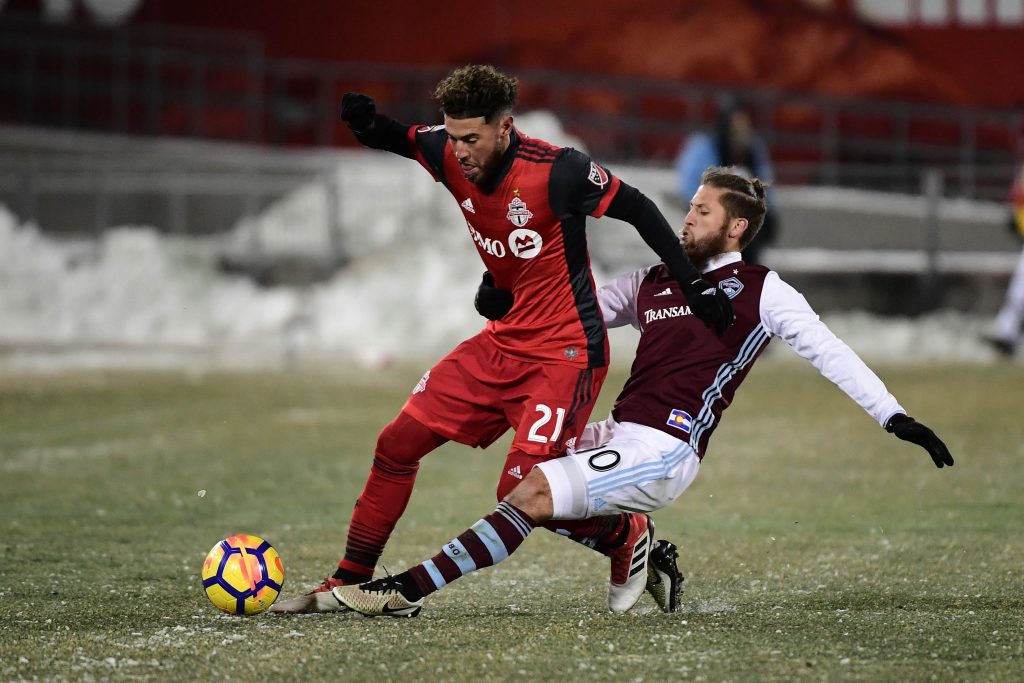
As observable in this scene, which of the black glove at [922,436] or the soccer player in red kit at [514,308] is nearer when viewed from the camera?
the black glove at [922,436]

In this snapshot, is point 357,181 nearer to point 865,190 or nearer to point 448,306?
point 448,306

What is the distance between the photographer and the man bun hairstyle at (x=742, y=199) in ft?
18.8

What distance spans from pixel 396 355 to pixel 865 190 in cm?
677

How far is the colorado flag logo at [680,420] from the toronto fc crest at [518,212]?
0.87m

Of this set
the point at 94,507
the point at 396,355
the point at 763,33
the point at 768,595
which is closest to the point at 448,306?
the point at 396,355

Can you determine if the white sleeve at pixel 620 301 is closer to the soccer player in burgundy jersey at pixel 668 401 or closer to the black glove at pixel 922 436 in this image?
the soccer player in burgundy jersey at pixel 668 401

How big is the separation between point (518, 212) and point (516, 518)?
1101 mm

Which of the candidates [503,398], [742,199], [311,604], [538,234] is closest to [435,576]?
[311,604]

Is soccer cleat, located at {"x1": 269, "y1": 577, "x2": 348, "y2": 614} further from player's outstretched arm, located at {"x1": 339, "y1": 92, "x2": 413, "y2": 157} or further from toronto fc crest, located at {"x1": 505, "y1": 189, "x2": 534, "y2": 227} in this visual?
player's outstretched arm, located at {"x1": 339, "y1": 92, "x2": 413, "y2": 157}

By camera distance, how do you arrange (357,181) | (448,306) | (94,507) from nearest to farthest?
(94,507) < (448,306) < (357,181)

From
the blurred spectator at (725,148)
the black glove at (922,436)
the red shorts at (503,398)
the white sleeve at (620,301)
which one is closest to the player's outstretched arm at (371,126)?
the red shorts at (503,398)

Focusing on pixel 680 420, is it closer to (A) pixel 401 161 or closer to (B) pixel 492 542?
(B) pixel 492 542

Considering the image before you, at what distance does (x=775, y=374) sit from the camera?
14.6 meters

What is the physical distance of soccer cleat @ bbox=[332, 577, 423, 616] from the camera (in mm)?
5172
